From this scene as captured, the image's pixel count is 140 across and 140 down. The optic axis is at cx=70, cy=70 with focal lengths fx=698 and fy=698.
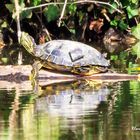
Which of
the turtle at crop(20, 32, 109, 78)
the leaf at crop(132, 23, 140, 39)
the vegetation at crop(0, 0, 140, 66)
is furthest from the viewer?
the leaf at crop(132, 23, 140, 39)

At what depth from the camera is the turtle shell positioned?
1011cm

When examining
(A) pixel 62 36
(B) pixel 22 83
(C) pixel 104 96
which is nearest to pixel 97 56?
(B) pixel 22 83

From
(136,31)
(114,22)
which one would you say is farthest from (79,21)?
(136,31)

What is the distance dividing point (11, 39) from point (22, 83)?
9.06 m

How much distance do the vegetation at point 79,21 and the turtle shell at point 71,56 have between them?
6711 mm

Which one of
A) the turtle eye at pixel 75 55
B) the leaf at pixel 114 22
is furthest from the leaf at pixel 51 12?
the turtle eye at pixel 75 55

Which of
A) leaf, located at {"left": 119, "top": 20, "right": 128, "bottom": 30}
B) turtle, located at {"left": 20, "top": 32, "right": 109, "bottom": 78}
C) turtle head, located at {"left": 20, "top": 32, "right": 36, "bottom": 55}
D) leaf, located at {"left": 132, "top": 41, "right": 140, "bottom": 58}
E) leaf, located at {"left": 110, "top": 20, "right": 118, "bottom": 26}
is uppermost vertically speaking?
leaf, located at {"left": 110, "top": 20, "right": 118, "bottom": 26}

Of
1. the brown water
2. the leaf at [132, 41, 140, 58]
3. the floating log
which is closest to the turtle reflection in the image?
the brown water

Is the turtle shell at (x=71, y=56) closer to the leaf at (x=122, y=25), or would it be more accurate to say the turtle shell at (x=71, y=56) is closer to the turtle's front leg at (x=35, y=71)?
the turtle's front leg at (x=35, y=71)

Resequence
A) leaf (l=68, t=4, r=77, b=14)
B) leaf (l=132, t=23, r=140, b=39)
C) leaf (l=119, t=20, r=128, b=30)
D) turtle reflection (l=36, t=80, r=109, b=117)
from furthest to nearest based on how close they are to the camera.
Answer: leaf (l=119, t=20, r=128, b=30) < leaf (l=132, t=23, r=140, b=39) < leaf (l=68, t=4, r=77, b=14) < turtle reflection (l=36, t=80, r=109, b=117)

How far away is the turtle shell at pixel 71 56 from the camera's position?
33.2 ft

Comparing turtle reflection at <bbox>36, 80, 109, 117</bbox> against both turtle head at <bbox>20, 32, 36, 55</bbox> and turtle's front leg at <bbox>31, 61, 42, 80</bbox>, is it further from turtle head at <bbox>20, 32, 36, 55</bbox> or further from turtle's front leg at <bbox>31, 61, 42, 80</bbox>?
turtle head at <bbox>20, 32, 36, 55</bbox>

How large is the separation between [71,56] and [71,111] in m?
2.97

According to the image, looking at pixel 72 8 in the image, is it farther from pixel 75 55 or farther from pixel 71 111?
pixel 71 111
